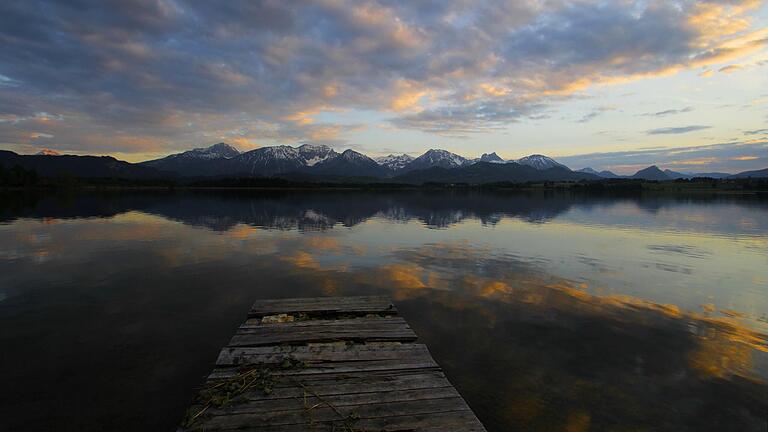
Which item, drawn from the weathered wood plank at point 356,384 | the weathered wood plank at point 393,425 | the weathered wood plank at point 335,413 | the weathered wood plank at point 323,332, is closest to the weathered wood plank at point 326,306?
the weathered wood plank at point 323,332

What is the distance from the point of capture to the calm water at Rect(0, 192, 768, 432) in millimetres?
9758

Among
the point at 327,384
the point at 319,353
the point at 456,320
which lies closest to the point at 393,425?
the point at 327,384

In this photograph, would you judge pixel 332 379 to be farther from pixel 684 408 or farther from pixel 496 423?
pixel 684 408

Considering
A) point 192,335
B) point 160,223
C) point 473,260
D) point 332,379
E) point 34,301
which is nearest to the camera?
point 332,379

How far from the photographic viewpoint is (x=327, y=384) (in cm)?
839

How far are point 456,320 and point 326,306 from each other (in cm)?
554

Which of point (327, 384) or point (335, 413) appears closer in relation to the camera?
point (335, 413)

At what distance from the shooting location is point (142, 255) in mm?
28172

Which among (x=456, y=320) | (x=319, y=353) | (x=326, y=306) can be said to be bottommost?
(x=456, y=320)

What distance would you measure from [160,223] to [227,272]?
31.7 meters

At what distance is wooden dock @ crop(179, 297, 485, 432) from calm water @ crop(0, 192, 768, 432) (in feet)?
6.55

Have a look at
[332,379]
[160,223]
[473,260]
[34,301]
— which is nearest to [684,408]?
[332,379]

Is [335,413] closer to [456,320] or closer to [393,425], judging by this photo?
[393,425]

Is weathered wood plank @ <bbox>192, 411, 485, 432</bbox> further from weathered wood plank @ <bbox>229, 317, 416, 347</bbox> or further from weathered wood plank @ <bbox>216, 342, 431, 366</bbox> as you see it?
weathered wood plank @ <bbox>229, 317, 416, 347</bbox>
